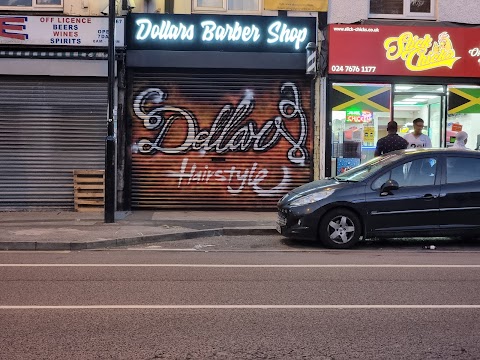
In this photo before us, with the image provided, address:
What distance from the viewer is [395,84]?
578 inches

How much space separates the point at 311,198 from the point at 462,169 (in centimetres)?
266

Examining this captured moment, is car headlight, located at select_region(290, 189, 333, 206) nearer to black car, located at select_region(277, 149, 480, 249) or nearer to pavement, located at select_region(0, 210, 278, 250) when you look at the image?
black car, located at select_region(277, 149, 480, 249)

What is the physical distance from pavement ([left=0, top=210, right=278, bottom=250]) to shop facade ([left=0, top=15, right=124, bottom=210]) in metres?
0.60

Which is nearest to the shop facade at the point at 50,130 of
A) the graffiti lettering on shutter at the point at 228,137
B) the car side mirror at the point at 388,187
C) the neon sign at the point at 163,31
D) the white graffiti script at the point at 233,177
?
the neon sign at the point at 163,31

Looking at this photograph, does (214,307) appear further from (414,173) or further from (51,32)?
(51,32)

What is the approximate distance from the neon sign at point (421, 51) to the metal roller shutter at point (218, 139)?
225 centimetres

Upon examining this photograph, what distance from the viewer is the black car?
986 cm

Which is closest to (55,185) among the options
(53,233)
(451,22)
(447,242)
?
(53,233)

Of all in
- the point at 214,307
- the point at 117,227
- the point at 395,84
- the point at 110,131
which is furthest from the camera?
the point at 395,84

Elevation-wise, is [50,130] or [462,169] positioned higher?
[50,130]

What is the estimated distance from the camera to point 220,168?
14.6 meters

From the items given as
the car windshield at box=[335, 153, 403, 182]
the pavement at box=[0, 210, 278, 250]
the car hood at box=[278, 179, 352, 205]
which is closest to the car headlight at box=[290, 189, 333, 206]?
the car hood at box=[278, 179, 352, 205]

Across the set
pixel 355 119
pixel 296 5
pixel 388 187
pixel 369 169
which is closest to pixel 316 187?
pixel 369 169

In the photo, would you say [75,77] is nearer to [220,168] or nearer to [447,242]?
[220,168]
